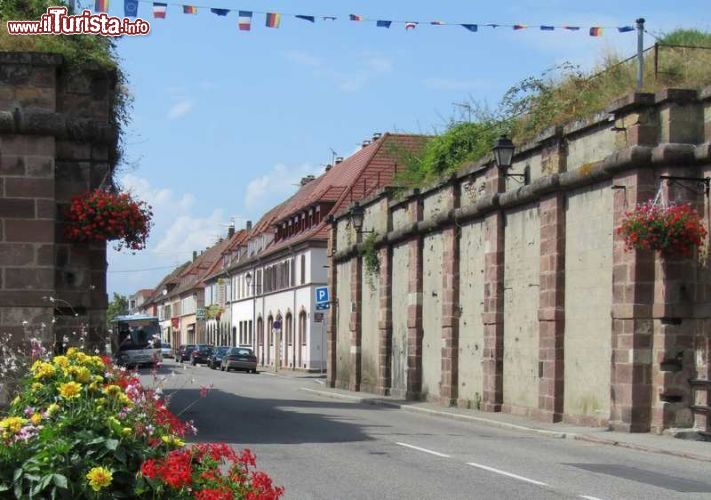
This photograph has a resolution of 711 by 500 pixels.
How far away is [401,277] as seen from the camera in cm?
3353

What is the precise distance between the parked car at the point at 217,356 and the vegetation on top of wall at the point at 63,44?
45.5 metres

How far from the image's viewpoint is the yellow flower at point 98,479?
557 cm

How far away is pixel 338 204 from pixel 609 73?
129 feet

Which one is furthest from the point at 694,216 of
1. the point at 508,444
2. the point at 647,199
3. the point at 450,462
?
the point at 450,462

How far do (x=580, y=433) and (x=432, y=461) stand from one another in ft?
17.6

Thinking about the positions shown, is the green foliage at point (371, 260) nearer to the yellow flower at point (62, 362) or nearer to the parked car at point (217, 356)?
the parked car at point (217, 356)

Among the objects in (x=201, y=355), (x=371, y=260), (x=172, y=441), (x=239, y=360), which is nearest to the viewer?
(x=172, y=441)

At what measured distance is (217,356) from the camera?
6594 cm

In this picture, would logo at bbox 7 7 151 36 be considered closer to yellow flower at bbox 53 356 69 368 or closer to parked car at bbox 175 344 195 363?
yellow flower at bbox 53 356 69 368

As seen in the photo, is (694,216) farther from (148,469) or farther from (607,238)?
(148,469)

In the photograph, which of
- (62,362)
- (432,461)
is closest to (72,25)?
(432,461)

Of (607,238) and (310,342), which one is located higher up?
(607,238)

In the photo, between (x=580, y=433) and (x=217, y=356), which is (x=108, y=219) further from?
(x=217, y=356)

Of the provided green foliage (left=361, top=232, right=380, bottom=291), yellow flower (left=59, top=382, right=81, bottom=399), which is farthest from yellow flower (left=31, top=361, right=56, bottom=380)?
green foliage (left=361, top=232, right=380, bottom=291)
